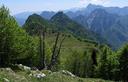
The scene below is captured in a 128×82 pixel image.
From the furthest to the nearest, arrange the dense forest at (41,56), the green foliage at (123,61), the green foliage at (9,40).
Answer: the green foliage at (123,61) < the dense forest at (41,56) < the green foliage at (9,40)

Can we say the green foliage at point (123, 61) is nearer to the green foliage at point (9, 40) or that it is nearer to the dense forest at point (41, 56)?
the dense forest at point (41, 56)

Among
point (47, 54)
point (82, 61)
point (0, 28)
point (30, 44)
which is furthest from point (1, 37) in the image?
point (82, 61)

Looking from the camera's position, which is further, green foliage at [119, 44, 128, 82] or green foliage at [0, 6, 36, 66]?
green foliage at [119, 44, 128, 82]

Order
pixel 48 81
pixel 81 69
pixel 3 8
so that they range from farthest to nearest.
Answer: pixel 81 69 < pixel 3 8 < pixel 48 81

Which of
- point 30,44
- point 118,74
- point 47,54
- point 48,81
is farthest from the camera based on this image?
point 47,54

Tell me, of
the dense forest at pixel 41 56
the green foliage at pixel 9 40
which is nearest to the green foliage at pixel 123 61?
the dense forest at pixel 41 56

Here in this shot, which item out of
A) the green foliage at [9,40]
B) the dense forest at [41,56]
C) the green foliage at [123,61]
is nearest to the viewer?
the green foliage at [9,40]

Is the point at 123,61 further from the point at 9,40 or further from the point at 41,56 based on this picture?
the point at 9,40

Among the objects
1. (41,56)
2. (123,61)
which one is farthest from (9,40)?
(123,61)

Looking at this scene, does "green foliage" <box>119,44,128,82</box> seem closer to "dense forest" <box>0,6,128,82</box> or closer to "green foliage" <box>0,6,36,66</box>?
"dense forest" <box>0,6,128,82</box>

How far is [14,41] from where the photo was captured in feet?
228

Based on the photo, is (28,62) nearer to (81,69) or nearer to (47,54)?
(47,54)

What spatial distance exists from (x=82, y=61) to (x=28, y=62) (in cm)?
5087

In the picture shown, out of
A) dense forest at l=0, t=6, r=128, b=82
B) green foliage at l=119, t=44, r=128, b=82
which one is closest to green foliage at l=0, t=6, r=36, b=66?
dense forest at l=0, t=6, r=128, b=82
